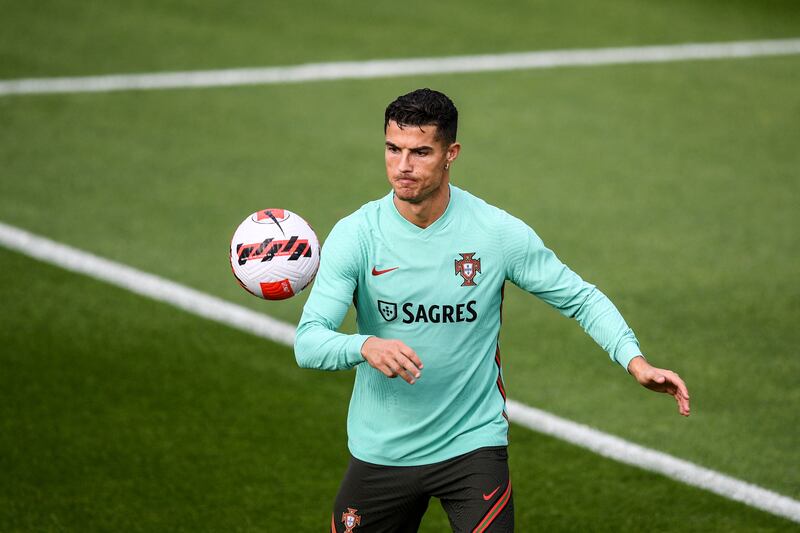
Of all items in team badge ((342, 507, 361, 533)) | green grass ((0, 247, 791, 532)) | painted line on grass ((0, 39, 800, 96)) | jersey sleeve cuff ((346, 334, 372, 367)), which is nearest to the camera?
jersey sleeve cuff ((346, 334, 372, 367))

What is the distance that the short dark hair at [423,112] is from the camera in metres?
5.32

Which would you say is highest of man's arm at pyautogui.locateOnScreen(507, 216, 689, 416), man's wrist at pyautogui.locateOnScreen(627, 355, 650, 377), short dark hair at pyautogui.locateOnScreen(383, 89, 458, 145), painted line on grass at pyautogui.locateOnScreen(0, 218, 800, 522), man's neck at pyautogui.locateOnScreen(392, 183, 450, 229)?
short dark hair at pyautogui.locateOnScreen(383, 89, 458, 145)

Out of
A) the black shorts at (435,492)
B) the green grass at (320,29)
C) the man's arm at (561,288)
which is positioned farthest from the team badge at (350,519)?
the green grass at (320,29)

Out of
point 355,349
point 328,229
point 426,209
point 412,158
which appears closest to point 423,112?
point 412,158

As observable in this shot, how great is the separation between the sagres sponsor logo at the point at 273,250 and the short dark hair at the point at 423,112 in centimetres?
111

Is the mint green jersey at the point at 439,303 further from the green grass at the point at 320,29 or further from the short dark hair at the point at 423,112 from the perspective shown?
the green grass at the point at 320,29

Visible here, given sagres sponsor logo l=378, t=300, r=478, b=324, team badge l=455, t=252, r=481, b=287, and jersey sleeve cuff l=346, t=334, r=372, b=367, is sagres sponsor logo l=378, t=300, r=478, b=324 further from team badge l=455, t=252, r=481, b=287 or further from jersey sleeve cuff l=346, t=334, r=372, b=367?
jersey sleeve cuff l=346, t=334, r=372, b=367

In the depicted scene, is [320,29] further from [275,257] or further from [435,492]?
[435,492]

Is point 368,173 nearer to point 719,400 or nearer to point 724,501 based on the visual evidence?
point 719,400

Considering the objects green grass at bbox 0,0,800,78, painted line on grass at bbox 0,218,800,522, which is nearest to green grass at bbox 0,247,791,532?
painted line on grass at bbox 0,218,800,522

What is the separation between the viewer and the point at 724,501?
25.7ft

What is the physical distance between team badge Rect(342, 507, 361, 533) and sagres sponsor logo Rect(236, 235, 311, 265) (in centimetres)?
135

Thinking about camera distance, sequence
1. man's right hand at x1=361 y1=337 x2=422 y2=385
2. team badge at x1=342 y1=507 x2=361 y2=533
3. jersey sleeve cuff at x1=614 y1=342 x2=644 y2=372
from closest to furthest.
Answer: man's right hand at x1=361 y1=337 x2=422 y2=385
jersey sleeve cuff at x1=614 y1=342 x2=644 y2=372
team badge at x1=342 y1=507 x2=361 y2=533

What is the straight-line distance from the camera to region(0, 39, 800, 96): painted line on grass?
1636cm
